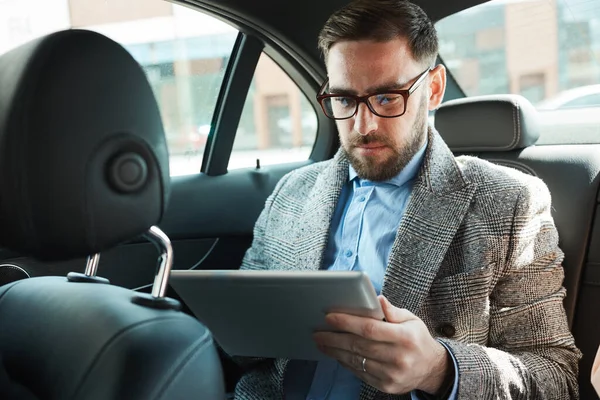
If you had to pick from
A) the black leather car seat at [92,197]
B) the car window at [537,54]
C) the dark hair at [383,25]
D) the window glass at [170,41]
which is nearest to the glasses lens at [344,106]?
the dark hair at [383,25]

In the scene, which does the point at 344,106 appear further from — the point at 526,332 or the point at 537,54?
the point at 537,54

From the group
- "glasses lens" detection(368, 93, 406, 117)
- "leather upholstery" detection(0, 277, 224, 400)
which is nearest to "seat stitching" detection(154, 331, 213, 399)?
"leather upholstery" detection(0, 277, 224, 400)

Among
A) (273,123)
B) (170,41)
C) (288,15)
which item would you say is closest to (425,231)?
(288,15)

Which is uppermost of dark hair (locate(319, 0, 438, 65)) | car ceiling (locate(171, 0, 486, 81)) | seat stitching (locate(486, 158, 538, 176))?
car ceiling (locate(171, 0, 486, 81))

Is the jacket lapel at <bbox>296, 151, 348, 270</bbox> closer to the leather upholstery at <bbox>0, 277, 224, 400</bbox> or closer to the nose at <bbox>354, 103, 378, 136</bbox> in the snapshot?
the nose at <bbox>354, 103, 378, 136</bbox>

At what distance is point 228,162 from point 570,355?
52.1 inches

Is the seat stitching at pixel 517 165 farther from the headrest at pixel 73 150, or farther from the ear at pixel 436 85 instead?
the headrest at pixel 73 150

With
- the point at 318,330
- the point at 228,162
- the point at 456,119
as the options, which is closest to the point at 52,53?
the point at 318,330

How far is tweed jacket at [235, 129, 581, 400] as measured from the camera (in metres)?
1.39

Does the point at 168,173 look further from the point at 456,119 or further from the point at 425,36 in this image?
the point at 456,119

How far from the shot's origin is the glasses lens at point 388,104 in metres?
1.58

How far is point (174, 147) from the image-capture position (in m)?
2.15

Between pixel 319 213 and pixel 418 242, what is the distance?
285 mm

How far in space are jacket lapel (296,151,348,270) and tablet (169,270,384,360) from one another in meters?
0.30
